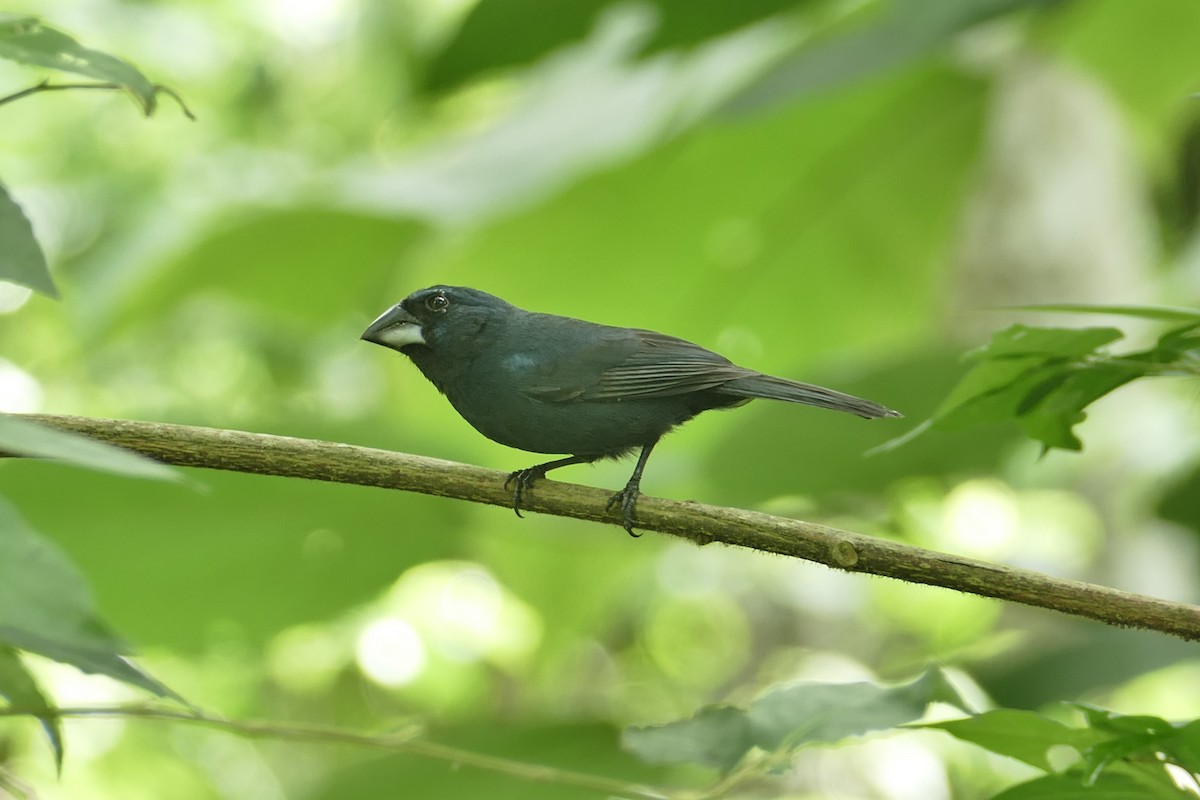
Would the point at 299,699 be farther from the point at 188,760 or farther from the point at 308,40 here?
the point at 308,40

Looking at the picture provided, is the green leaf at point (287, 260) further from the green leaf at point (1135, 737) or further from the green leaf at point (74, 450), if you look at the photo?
the green leaf at point (74, 450)

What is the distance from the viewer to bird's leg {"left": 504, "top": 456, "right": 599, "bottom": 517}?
2.27 metres

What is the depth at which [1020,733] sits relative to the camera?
1991 mm

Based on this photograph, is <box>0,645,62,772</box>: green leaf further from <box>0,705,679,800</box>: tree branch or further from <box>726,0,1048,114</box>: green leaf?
<box>726,0,1048,114</box>: green leaf

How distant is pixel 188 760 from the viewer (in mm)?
6617

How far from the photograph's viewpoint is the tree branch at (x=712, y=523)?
1930mm

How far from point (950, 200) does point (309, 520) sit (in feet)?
9.79

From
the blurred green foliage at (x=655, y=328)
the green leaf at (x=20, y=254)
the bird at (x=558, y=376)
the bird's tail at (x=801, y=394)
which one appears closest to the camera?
the green leaf at (x=20, y=254)

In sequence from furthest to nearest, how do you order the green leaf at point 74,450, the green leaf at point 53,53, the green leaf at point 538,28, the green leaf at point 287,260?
the green leaf at point 287,260, the green leaf at point 538,28, the green leaf at point 53,53, the green leaf at point 74,450

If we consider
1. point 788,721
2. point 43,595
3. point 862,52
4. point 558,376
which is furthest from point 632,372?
point 43,595

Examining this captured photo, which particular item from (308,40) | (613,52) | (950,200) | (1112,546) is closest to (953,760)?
(1112,546)

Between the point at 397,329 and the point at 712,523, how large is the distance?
4.80 ft

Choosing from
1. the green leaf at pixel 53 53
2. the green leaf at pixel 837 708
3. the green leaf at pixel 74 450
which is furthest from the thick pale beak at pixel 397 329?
the green leaf at pixel 74 450

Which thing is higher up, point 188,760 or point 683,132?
point 683,132
